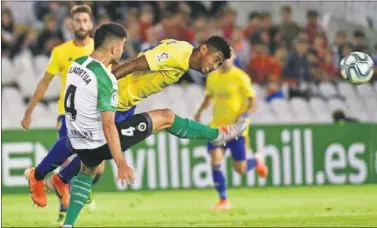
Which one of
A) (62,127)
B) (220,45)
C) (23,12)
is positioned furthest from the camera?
(23,12)

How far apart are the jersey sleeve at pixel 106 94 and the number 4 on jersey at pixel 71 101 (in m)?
0.31

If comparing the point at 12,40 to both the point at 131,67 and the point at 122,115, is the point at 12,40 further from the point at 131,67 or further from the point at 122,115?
the point at 131,67

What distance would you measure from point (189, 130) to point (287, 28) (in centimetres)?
978

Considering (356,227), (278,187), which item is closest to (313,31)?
(278,187)

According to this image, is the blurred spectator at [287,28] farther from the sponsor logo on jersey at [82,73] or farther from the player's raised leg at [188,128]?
the sponsor logo on jersey at [82,73]

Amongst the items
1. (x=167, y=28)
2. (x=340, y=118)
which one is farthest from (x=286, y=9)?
(x=340, y=118)

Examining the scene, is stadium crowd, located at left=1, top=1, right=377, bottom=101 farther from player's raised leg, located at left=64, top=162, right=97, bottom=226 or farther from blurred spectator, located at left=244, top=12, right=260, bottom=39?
player's raised leg, located at left=64, top=162, right=97, bottom=226

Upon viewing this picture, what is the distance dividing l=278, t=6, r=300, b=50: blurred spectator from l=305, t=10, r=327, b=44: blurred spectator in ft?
0.69

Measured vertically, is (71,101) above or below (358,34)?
below

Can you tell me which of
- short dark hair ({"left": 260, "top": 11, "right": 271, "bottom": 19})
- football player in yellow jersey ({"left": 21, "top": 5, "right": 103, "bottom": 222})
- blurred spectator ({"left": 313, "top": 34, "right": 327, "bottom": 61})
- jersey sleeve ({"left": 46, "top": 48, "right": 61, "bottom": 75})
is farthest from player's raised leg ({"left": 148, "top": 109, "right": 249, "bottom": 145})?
short dark hair ({"left": 260, "top": 11, "right": 271, "bottom": 19})

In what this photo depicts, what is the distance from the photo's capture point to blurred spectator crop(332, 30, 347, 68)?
1836cm

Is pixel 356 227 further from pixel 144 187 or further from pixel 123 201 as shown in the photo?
pixel 144 187

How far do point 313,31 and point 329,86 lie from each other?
1.16m

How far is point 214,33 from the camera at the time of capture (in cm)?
1822
